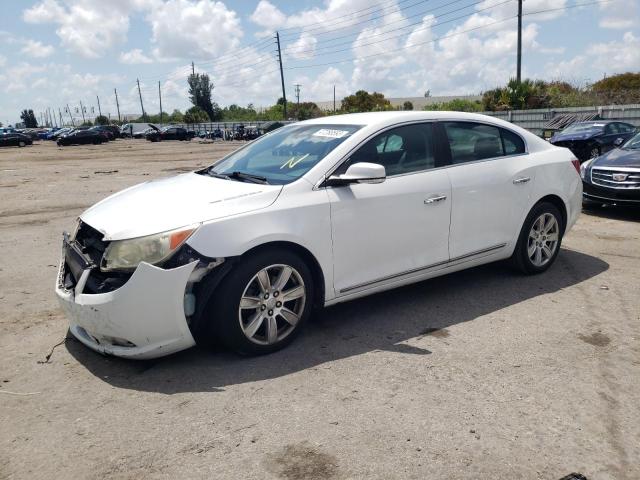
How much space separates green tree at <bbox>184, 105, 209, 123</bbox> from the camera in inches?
3639

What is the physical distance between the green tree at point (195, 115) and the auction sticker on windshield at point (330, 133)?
91535 millimetres

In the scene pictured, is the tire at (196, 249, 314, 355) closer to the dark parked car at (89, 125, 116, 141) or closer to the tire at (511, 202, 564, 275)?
the tire at (511, 202, 564, 275)

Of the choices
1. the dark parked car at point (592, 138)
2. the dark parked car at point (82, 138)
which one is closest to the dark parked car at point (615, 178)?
the dark parked car at point (592, 138)

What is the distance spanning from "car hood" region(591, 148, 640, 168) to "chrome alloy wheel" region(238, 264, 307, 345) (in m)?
6.57

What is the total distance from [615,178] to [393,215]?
5615 mm

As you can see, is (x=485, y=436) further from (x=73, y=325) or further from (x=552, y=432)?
(x=73, y=325)

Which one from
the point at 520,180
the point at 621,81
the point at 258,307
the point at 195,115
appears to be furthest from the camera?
the point at 195,115

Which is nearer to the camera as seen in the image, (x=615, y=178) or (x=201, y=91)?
(x=615, y=178)

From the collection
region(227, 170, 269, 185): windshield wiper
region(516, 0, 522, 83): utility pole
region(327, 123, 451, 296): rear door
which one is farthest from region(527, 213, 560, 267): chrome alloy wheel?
region(516, 0, 522, 83): utility pole

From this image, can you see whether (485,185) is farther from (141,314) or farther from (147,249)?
(141,314)

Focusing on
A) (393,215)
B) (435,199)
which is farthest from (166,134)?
(393,215)

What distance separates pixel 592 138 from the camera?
1595 centimetres

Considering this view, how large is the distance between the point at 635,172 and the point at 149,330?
7426mm

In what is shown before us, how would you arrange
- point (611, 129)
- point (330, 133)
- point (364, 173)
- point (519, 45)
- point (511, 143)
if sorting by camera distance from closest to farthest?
point (364, 173)
point (330, 133)
point (511, 143)
point (611, 129)
point (519, 45)
